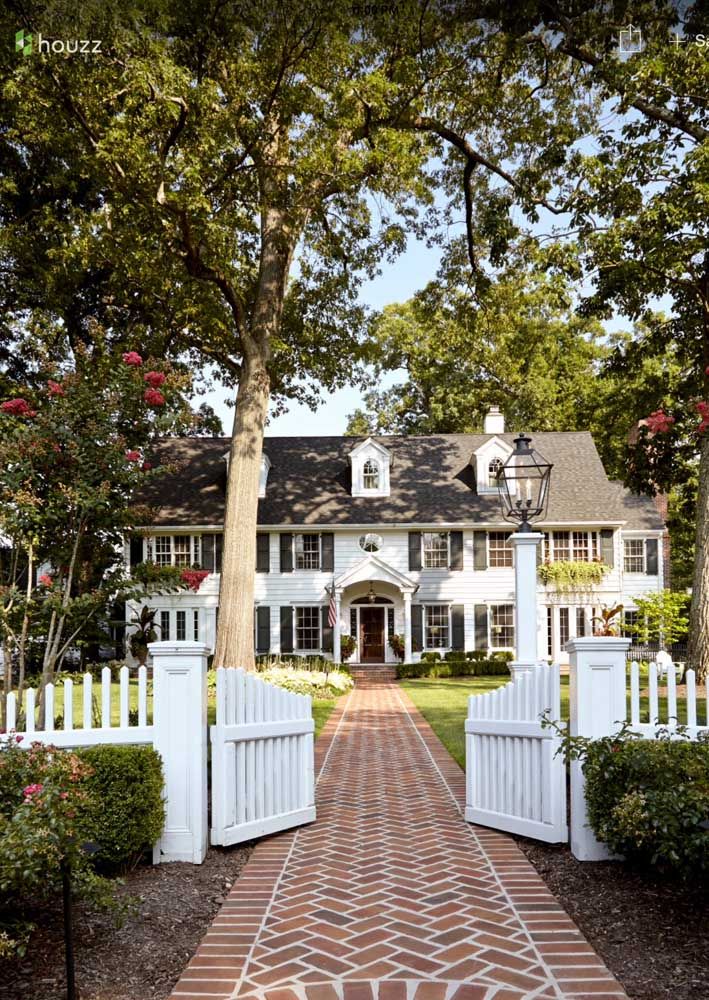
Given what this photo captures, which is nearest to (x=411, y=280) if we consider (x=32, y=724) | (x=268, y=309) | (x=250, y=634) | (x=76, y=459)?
(x=268, y=309)

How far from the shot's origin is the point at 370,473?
91.4ft

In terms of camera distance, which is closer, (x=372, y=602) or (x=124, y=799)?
(x=124, y=799)

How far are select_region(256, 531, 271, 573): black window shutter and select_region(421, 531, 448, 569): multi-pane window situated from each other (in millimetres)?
5109

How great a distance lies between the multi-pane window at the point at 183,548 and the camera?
26562 millimetres

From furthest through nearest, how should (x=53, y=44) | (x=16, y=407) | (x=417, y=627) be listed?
1. (x=417, y=627)
2. (x=53, y=44)
3. (x=16, y=407)

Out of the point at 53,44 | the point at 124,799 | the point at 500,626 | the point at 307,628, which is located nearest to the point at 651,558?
the point at 500,626

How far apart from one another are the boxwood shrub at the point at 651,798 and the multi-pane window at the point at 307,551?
21.7m

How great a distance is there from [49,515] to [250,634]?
33.0 feet

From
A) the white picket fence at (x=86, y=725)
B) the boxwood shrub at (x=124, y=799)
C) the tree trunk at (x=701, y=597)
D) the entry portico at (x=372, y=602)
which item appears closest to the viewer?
the boxwood shrub at (x=124, y=799)

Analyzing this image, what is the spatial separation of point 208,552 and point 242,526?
10.1 meters

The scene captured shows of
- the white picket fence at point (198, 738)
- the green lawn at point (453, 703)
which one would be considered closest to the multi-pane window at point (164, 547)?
the green lawn at point (453, 703)

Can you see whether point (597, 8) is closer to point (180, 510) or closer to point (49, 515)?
point (49, 515)

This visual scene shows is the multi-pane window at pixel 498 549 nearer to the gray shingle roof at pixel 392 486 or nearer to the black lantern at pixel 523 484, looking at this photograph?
the gray shingle roof at pixel 392 486

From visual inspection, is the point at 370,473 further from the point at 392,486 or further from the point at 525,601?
the point at 525,601
